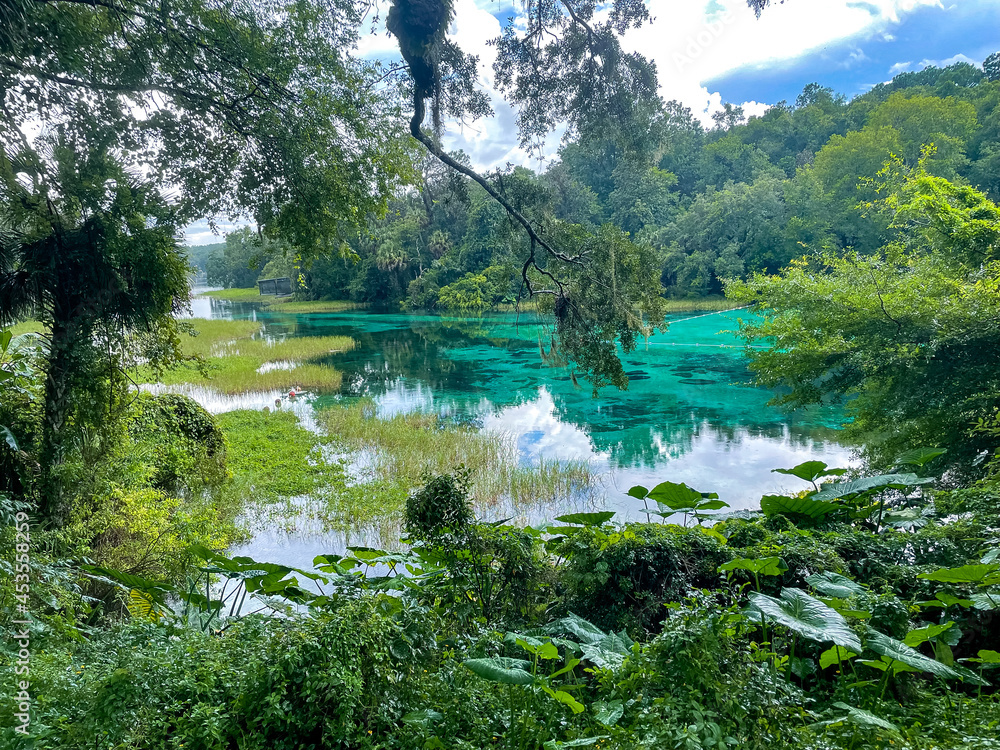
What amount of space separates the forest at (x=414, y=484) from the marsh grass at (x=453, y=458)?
0.34ft

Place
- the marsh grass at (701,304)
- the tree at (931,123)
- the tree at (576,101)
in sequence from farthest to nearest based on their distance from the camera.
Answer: the marsh grass at (701,304)
the tree at (931,123)
the tree at (576,101)

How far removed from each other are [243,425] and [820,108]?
54714 mm

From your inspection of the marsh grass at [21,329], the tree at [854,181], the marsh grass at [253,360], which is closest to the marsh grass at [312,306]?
the marsh grass at [253,360]

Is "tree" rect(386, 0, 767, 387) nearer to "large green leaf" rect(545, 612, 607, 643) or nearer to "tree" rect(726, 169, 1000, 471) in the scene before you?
"tree" rect(726, 169, 1000, 471)

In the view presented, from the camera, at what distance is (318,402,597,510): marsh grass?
8.96m

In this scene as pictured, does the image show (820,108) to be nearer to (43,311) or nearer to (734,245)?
(734,245)

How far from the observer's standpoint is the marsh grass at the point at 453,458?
8.96 metres

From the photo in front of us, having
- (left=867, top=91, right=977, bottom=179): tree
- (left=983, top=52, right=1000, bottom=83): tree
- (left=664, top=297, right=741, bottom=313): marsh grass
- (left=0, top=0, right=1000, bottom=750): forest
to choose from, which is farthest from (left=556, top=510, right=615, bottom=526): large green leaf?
(left=983, top=52, right=1000, bottom=83): tree

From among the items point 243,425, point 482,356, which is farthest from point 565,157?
point 243,425

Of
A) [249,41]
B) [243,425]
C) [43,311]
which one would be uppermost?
[249,41]

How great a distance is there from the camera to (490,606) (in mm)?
3279

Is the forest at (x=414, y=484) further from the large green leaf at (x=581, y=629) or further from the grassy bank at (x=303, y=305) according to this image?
the grassy bank at (x=303, y=305)

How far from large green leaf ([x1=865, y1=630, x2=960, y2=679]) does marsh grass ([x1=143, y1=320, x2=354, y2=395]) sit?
39.5ft

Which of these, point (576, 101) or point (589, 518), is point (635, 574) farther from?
point (576, 101)
